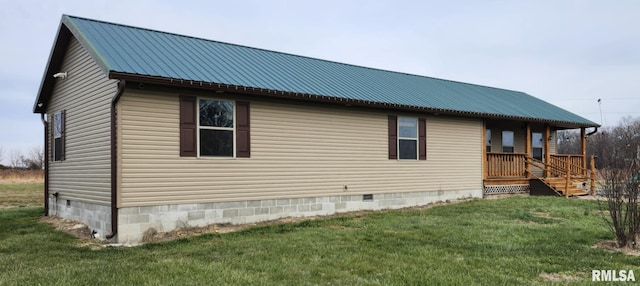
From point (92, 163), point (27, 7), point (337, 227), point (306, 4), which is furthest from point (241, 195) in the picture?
point (306, 4)

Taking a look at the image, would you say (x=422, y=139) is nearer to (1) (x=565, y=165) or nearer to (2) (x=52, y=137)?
(1) (x=565, y=165)

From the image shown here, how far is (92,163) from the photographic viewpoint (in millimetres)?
9367

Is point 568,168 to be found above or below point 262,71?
below

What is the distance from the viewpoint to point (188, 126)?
8.88m

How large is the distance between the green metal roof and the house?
58 millimetres

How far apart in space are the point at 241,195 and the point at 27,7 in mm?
8486

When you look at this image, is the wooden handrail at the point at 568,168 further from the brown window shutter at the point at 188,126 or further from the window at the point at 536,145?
the brown window shutter at the point at 188,126

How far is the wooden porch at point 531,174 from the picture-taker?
1530cm

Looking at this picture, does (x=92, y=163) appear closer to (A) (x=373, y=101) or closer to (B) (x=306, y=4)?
(A) (x=373, y=101)

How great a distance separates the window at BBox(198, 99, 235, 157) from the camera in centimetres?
912

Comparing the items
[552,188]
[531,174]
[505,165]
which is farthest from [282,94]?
[531,174]

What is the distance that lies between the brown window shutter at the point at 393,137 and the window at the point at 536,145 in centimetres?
891

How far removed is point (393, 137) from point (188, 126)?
5.87 m

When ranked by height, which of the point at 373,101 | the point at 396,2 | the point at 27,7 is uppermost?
the point at 396,2
